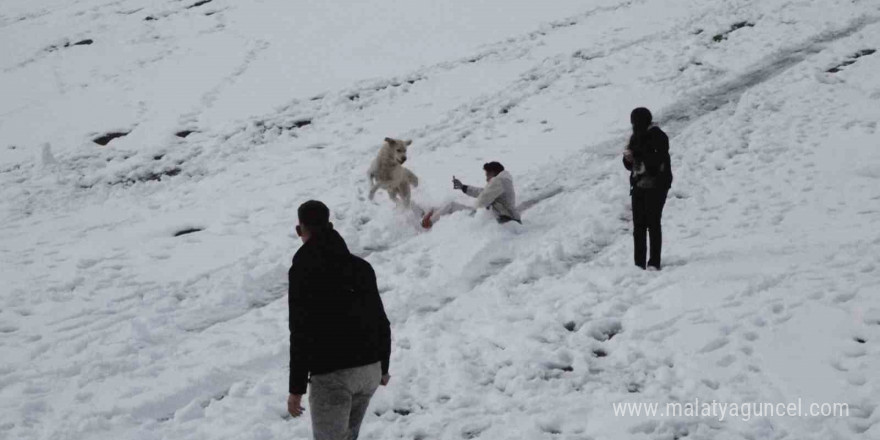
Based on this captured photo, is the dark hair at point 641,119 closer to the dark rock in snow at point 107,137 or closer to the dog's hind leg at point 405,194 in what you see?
the dog's hind leg at point 405,194

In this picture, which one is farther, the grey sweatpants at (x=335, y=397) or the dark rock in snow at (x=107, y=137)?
the dark rock in snow at (x=107, y=137)

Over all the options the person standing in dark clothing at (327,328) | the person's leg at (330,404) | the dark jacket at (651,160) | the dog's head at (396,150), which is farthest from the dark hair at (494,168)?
the person's leg at (330,404)

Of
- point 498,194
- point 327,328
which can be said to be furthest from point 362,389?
point 498,194

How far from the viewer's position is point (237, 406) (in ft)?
21.3

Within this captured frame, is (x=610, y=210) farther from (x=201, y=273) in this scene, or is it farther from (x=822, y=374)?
(x=201, y=273)

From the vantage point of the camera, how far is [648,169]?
7402 millimetres

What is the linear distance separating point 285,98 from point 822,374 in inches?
681

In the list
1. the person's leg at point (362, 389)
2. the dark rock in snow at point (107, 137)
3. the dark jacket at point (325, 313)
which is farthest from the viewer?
the dark rock in snow at point (107, 137)

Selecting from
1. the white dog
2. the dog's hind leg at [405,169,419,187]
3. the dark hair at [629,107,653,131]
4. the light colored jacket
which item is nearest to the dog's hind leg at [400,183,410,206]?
the white dog

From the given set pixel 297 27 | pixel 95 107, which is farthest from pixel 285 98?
pixel 297 27

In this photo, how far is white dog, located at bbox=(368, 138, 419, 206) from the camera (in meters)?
11.2

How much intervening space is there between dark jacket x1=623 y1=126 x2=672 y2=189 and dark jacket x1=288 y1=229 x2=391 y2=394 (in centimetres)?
454

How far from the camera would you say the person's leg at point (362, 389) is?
3951mm

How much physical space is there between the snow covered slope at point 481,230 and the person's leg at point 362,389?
1.70m
